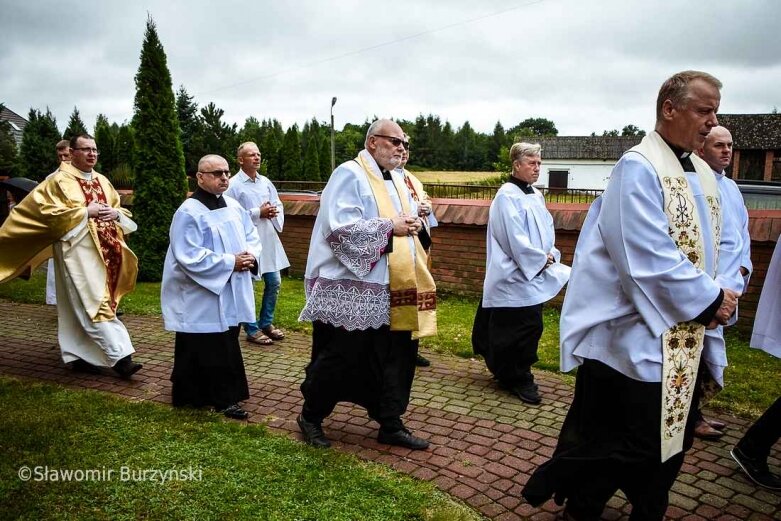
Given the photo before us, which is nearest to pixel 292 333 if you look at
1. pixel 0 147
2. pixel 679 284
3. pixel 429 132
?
pixel 679 284

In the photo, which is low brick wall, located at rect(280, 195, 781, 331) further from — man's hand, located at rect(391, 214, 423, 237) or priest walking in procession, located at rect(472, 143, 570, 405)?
man's hand, located at rect(391, 214, 423, 237)

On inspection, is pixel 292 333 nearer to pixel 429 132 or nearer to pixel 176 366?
pixel 176 366

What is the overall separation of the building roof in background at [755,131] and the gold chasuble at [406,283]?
49.6 m

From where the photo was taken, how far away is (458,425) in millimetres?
4875

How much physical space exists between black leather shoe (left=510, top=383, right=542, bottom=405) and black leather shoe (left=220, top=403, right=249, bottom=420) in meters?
2.23

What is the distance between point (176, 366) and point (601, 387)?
340cm

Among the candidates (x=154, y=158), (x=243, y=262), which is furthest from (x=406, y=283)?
(x=154, y=158)

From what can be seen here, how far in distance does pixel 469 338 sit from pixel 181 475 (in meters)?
4.05

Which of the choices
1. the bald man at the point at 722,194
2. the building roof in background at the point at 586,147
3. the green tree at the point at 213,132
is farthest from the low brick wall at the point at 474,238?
the building roof in background at the point at 586,147

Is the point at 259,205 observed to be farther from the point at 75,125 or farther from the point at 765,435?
the point at 75,125

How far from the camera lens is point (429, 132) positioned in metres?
79.3

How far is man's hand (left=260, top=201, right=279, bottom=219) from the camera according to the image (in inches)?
288

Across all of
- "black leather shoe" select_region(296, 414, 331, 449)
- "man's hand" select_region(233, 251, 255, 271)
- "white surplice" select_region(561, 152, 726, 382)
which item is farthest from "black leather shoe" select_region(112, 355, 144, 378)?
"white surplice" select_region(561, 152, 726, 382)

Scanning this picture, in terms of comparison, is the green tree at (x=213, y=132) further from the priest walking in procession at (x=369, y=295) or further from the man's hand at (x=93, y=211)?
the priest walking in procession at (x=369, y=295)
